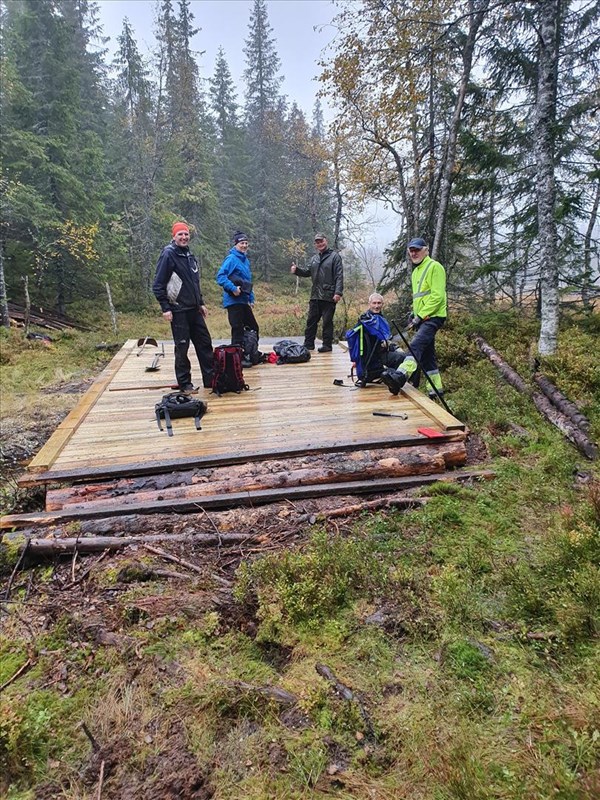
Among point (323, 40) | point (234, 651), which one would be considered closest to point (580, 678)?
point (234, 651)

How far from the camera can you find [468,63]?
9430mm

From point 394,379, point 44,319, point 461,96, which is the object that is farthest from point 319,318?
point 44,319

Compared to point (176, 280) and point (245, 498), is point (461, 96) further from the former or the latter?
point (245, 498)

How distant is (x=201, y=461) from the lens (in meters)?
4.43

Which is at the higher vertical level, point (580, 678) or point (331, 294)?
point (331, 294)

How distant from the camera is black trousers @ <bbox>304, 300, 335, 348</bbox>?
8.73 metres

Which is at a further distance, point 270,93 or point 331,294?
point 270,93

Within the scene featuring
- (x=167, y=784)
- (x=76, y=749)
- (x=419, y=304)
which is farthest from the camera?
(x=419, y=304)

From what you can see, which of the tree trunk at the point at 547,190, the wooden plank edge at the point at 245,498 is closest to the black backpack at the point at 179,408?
the wooden plank edge at the point at 245,498

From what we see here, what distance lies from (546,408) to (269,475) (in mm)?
3923

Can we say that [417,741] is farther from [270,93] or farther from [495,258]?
[270,93]

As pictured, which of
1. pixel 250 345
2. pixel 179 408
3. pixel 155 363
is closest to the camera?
pixel 179 408

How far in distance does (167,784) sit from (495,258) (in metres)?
10.6

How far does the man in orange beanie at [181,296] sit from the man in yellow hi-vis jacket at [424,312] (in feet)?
9.33
